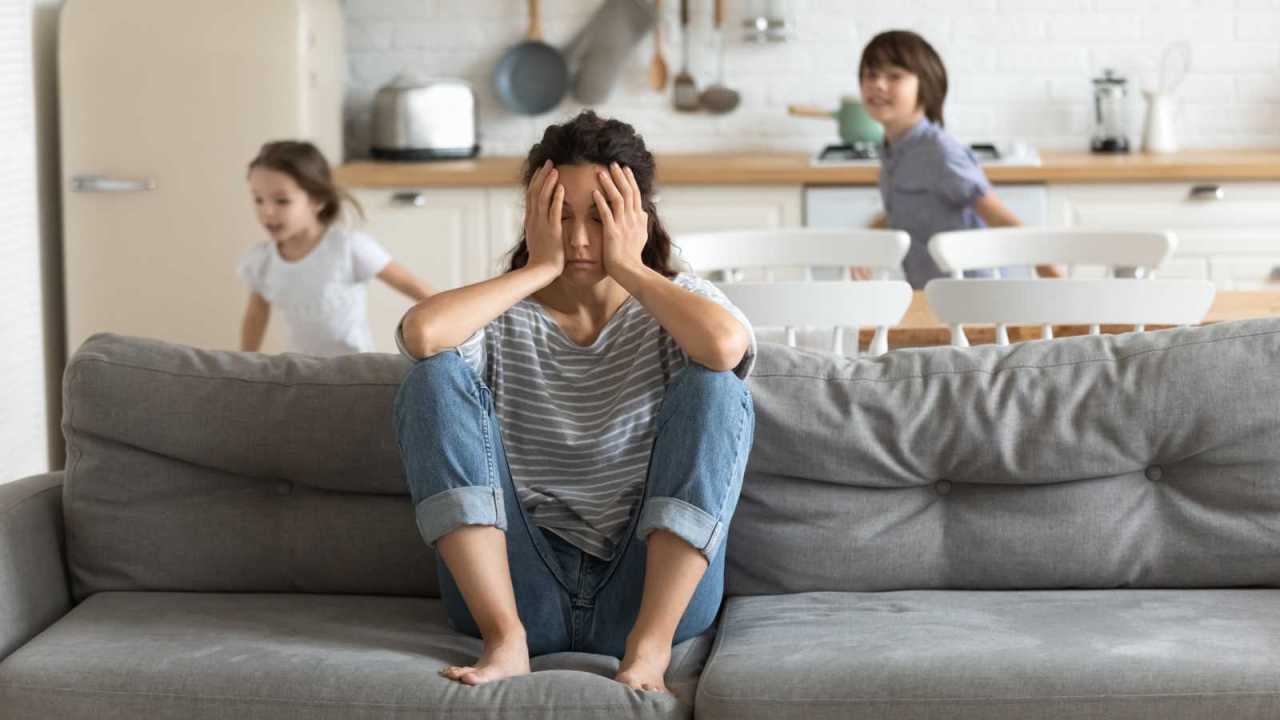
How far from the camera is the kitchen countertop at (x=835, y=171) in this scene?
4488 mm

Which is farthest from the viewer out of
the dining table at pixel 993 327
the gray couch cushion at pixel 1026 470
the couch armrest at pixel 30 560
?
the dining table at pixel 993 327

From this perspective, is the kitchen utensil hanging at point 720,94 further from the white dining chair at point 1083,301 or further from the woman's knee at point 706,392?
the woman's knee at point 706,392

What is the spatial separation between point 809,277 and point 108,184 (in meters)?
2.29

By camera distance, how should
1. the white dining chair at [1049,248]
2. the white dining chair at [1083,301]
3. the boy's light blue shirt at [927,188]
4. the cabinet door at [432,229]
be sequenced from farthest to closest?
the cabinet door at [432,229] → the boy's light blue shirt at [927,188] → the white dining chair at [1049,248] → the white dining chair at [1083,301]

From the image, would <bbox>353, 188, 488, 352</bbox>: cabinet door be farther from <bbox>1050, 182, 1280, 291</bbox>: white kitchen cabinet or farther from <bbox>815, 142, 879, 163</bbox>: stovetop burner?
<bbox>1050, 182, 1280, 291</bbox>: white kitchen cabinet

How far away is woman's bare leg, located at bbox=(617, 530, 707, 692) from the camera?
200cm

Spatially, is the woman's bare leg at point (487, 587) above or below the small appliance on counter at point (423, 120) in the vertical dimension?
below

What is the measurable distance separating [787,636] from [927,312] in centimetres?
119

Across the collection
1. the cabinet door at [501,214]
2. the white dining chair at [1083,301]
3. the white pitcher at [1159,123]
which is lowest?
the white dining chair at [1083,301]

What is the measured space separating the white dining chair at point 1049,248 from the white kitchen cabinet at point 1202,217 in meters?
1.17

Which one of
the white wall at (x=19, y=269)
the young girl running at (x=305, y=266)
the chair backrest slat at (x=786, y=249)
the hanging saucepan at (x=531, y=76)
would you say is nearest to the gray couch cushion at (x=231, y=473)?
the chair backrest slat at (x=786, y=249)

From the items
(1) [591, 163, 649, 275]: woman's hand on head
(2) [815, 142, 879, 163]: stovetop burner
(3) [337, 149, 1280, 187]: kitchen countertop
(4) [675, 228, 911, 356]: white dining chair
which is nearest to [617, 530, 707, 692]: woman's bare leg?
(1) [591, 163, 649, 275]: woman's hand on head

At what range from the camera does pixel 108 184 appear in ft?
15.2

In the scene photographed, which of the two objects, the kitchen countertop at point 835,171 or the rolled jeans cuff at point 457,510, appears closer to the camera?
the rolled jeans cuff at point 457,510
